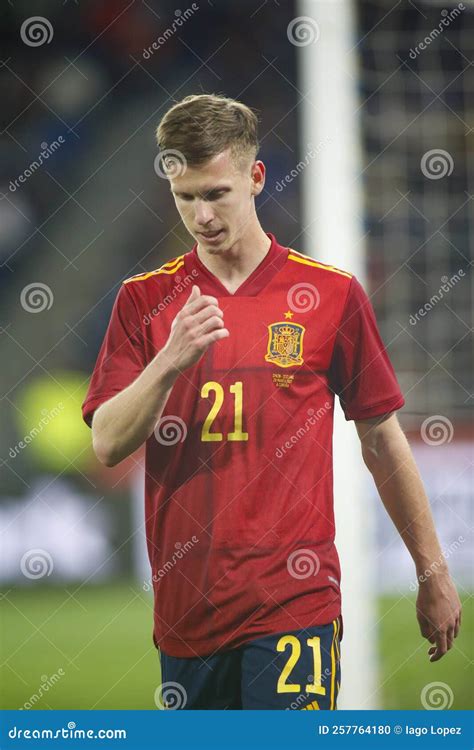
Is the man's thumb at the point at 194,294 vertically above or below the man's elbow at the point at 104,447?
above

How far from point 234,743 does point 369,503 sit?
0.69 meters

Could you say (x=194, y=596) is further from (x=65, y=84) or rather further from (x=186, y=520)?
(x=65, y=84)

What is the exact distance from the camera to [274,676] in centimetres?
209

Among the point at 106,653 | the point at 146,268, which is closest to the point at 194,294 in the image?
the point at 146,268

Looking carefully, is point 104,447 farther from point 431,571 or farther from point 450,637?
point 450,637

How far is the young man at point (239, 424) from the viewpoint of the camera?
217 centimetres

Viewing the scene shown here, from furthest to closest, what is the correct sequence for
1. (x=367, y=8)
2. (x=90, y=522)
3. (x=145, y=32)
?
(x=90, y=522)
(x=145, y=32)
(x=367, y=8)

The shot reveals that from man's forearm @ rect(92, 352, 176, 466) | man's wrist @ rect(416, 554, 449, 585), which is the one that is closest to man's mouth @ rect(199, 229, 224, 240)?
man's forearm @ rect(92, 352, 176, 466)

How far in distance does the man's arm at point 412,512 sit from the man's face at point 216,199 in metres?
0.54

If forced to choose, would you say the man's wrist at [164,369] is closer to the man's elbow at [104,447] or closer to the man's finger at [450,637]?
the man's elbow at [104,447]

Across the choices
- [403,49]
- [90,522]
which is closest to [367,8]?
[403,49]

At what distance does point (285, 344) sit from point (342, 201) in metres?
0.50

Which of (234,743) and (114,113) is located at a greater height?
(114,113)

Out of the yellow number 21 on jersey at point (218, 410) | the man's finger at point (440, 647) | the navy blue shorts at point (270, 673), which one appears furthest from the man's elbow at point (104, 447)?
the man's finger at point (440, 647)
